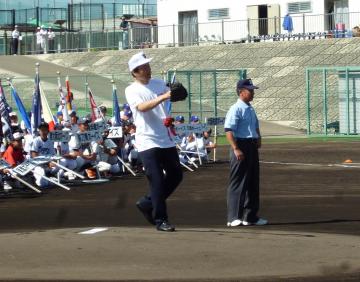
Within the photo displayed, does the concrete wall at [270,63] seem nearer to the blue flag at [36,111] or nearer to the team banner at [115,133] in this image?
the team banner at [115,133]

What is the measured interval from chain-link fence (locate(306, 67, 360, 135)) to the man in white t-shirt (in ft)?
86.0

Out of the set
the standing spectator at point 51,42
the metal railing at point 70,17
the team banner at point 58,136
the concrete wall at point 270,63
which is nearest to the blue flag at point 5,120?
the team banner at point 58,136

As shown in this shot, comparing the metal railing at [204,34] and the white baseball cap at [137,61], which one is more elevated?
the metal railing at [204,34]

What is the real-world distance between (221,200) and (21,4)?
62.1 meters

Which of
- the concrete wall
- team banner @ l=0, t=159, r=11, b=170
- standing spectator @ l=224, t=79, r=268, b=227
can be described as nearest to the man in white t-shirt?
standing spectator @ l=224, t=79, r=268, b=227

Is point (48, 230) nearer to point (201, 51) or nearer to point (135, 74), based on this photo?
point (135, 74)

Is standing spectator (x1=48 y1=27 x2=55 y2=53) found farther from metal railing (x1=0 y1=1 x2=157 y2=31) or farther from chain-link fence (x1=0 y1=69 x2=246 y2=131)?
chain-link fence (x1=0 y1=69 x2=246 y2=131)

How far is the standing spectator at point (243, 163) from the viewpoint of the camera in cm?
1317

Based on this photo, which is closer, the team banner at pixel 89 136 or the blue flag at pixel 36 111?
the team banner at pixel 89 136

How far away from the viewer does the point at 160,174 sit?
12016 millimetres

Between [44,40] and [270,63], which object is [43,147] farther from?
[44,40]

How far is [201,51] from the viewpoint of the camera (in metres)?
51.3

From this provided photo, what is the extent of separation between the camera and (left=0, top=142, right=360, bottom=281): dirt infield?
373 inches

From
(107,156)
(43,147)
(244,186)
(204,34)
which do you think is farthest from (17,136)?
(204,34)
